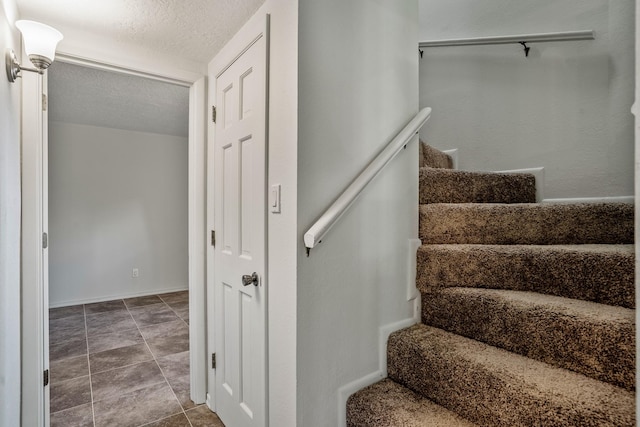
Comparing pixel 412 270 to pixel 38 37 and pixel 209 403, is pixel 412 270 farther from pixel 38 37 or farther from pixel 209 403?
pixel 38 37

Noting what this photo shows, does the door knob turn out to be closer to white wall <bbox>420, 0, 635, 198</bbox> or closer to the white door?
the white door

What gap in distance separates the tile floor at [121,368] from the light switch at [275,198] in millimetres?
1414

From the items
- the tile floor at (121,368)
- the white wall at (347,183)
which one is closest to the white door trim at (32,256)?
the tile floor at (121,368)

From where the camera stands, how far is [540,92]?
7.22 feet

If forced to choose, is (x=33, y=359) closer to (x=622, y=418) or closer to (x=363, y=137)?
(x=363, y=137)

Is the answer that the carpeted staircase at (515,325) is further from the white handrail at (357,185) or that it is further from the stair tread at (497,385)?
the white handrail at (357,185)

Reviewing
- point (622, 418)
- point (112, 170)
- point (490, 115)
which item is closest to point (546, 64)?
point (490, 115)

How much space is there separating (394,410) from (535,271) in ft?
2.84

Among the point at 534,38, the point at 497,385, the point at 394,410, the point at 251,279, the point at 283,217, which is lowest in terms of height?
the point at 394,410

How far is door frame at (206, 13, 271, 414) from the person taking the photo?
1335 mm

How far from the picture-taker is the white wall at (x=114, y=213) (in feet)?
13.3

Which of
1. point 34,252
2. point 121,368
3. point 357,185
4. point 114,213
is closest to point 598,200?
point 357,185

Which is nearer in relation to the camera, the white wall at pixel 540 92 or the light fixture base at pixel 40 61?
the light fixture base at pixel 40 61

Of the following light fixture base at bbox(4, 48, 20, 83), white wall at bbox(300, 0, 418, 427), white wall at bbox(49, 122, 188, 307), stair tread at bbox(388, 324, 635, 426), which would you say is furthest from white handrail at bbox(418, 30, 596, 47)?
white wall at bbox(49, 122, 188, 307)
